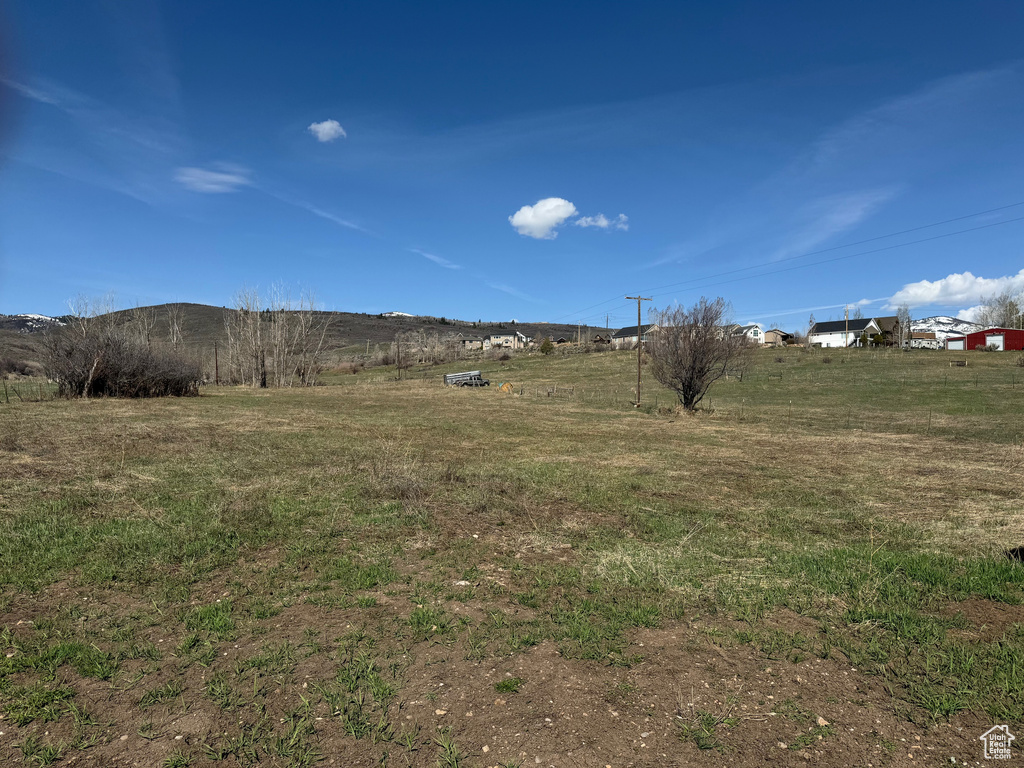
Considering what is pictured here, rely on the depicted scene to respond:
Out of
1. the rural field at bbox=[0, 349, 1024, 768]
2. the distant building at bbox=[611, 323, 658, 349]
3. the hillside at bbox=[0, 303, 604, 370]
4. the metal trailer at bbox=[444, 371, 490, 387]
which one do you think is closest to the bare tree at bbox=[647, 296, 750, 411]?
the rural field at bbox=[0, 349, 1024, 768]

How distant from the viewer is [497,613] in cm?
491

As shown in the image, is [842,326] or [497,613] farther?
[842,326]

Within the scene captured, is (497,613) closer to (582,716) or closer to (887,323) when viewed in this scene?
(582,716)

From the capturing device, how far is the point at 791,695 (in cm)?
366

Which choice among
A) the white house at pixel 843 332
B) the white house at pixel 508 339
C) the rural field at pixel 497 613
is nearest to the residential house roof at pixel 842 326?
the white house at pixel 843 332

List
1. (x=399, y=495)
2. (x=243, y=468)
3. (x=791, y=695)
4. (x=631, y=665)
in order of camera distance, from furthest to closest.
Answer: (x=243, y=468) → (x=399, y=495) → (x=631, y=665) → (x=791, y=695)

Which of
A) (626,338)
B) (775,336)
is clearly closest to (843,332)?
(775,336)

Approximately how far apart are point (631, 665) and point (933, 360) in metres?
64.2

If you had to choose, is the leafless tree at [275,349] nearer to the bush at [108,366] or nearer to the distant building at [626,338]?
the bush at [108,366]

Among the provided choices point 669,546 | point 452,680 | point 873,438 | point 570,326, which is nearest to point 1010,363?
point 873,438

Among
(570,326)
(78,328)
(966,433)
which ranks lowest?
(966,433)

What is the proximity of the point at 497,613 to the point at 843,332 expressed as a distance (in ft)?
339

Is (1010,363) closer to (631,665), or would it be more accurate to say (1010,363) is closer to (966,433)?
(966,433)

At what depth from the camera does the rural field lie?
327cm
